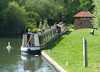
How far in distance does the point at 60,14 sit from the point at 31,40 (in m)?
56.7

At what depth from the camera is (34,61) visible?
2525 centimetres

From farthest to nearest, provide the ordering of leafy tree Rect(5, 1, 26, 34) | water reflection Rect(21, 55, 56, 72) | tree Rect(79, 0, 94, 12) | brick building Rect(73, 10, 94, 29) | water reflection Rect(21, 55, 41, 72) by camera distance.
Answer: tree Rect(79, 0, 94, 12), brick building Rect(73, 10, 94, 29), leafy tree Rect(5, 1, 26, 34), water reflection Rect(21, 55, 41, 72), water reflection Rect(21, 55, 56, 72)

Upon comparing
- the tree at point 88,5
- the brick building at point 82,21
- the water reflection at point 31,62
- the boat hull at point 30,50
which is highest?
the tree at point 88,5

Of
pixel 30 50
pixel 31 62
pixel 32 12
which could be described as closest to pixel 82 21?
pixel 32 12

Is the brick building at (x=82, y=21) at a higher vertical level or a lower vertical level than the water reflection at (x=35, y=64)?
higher

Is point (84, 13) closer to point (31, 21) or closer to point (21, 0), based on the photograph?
point (31, 21)

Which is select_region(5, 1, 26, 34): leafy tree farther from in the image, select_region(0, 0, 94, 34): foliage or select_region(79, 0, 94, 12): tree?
select_region(79, 0, 94, 12): tree

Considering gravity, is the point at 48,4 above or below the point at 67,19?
above

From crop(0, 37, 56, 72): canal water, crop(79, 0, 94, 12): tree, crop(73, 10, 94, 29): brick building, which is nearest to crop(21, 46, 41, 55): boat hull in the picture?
crop(0, 37, 56, 72): canal water

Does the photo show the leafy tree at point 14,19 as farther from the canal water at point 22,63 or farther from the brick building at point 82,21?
the canal water at point 22,63

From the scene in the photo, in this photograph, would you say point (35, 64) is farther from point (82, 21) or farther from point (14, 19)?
point (82, 21)

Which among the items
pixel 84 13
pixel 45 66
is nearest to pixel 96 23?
pixel 45 66

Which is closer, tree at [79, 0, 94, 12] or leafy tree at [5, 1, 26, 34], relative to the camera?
leafy tree at [5, 1, 26, 34]

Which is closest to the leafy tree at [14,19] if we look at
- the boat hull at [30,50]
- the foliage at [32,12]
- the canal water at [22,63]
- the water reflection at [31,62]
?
the foliage at [32,12]
